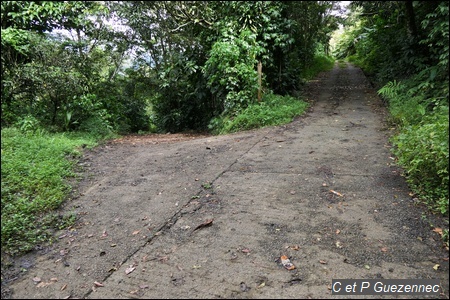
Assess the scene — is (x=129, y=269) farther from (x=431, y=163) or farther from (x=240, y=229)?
(x=431, y=163)

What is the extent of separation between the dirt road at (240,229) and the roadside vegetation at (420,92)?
0.26 meters

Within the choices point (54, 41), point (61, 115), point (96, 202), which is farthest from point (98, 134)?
point (96, 202)

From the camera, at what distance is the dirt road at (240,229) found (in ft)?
8.43

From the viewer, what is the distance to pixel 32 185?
13.9 ft

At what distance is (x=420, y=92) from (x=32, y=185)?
760 cm

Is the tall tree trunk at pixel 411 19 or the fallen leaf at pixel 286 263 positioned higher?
the tall tree trunk at pixel 411 19

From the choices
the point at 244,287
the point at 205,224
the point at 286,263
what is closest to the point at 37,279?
the point at 205,224

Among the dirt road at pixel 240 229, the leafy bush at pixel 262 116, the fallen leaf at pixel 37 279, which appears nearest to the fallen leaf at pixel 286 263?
the dirt road at pixel 240 229

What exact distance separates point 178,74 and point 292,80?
3.98 m

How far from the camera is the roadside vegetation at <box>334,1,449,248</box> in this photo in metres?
3.54

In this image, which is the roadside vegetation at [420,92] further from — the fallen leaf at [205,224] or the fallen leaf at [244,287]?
the fallen leaf at [205,224]

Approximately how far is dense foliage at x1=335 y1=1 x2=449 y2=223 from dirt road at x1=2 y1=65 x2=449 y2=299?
0.29 meters

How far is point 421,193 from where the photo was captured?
3.63m

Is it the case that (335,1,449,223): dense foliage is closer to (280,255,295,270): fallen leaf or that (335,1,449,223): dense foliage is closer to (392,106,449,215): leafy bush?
(392,106,449,215): leafy bush
